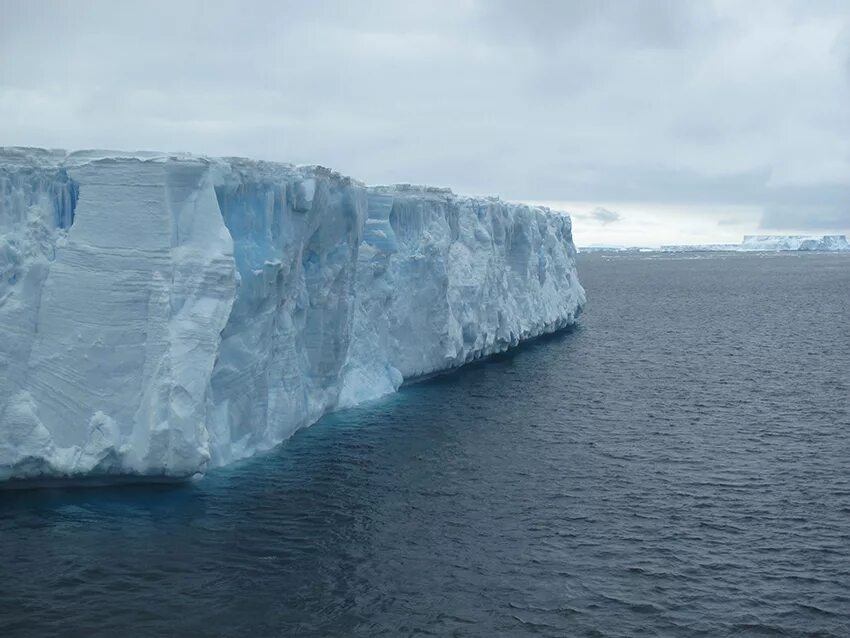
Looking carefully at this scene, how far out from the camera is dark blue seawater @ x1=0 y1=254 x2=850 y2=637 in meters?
16.9

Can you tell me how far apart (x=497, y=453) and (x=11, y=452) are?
15071 millimetres

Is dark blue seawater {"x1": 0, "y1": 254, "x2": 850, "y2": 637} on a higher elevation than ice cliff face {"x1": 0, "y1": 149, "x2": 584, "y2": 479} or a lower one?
lower

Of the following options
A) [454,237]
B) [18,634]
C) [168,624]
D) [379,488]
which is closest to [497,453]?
[379,488]

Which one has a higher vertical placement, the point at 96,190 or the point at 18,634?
the point at 96,190

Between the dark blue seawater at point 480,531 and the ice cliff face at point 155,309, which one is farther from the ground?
the ice cliff face at point 155,309

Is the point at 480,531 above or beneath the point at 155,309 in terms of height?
beneath

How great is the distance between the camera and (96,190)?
77.4ft

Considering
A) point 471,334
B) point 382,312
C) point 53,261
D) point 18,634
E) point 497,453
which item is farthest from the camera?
point 471,334

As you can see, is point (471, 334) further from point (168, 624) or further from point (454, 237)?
point (168, 624)

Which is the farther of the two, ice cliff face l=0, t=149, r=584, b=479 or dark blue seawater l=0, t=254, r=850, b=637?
ice cliff face l=0, t=149, r=584, b=479

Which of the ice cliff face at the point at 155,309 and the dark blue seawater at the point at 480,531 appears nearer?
the dark blue seawater at the point at 480,531

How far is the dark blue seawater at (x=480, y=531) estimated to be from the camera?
16.9m

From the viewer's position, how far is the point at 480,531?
21.3 meters

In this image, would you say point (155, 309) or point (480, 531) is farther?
point (155, 309)
